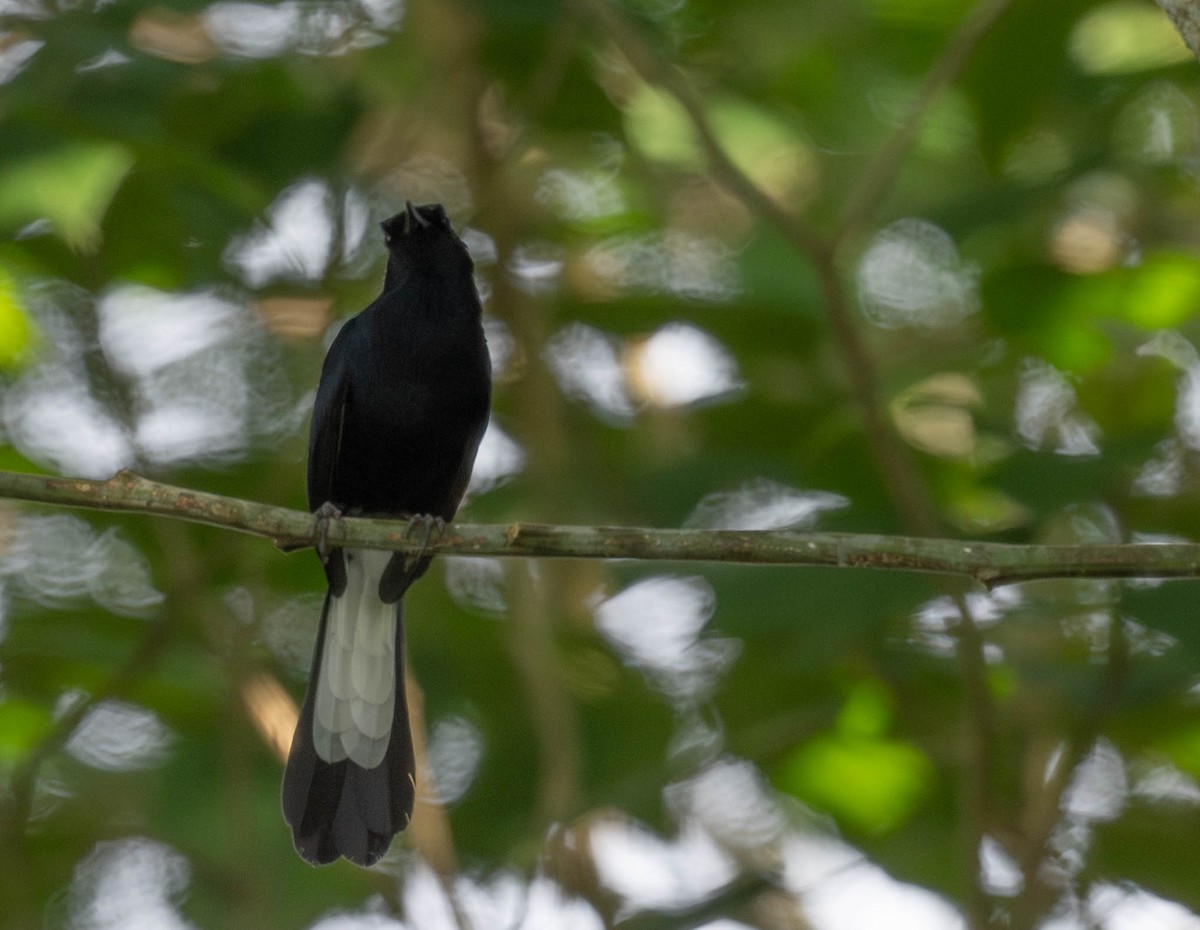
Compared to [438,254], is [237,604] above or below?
below

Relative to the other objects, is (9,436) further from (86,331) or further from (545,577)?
(545,577)

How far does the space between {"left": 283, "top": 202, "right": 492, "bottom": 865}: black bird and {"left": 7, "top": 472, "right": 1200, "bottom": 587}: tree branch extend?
4.01 feet

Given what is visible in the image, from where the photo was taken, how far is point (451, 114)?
5.30m

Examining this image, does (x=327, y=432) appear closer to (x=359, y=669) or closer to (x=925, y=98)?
(x=359, y=669)

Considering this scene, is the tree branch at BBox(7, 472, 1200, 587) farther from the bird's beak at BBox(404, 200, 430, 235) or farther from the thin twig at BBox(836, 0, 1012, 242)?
the bird's beak at BBox(404, 200, 430, 235)

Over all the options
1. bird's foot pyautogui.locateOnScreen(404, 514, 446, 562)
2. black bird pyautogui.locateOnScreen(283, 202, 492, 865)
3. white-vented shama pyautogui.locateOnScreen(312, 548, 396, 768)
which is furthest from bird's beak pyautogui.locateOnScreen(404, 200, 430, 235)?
bird's foot pyautogui.locateOnScreen(404, 514, 446, 562)

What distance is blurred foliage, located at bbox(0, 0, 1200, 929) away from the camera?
12.6 ft

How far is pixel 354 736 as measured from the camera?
13.1 ft

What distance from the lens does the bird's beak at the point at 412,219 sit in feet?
14.6

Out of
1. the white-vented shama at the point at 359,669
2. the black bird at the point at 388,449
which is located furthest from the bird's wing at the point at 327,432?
the white-vented shama at the point at 359,669

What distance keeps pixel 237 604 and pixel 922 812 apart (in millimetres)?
2374

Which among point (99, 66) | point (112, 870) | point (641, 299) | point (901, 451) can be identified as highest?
point (99, 66)

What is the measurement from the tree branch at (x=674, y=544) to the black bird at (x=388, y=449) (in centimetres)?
122

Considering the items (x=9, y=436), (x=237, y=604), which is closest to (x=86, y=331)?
(x=9, y=436)
